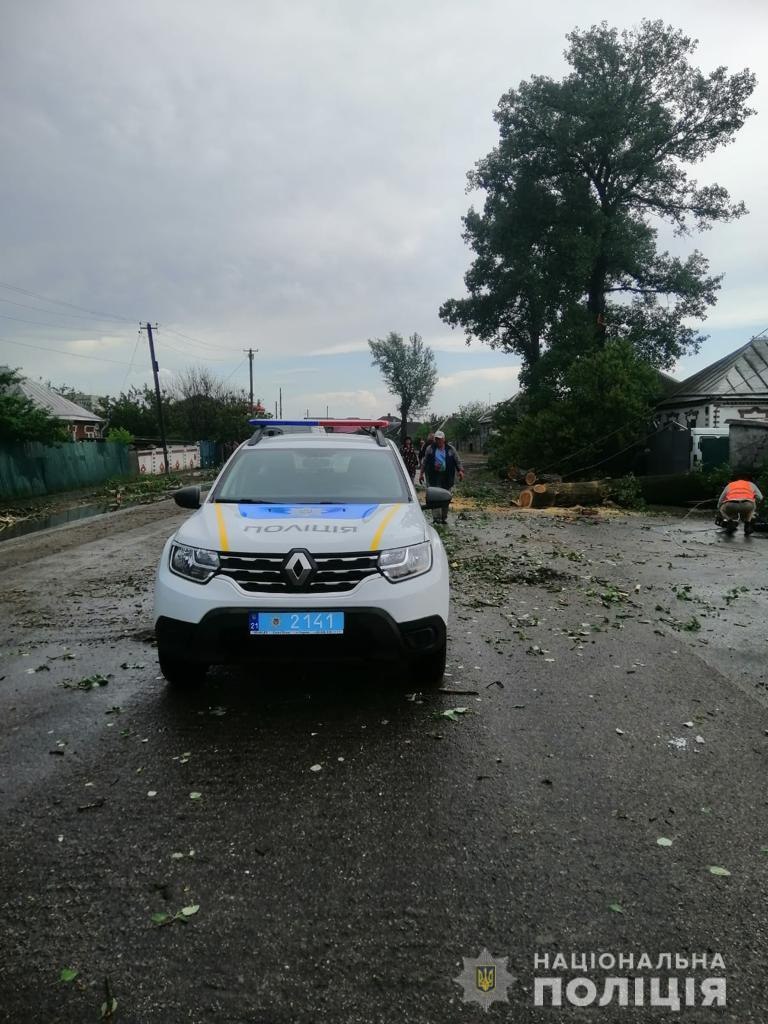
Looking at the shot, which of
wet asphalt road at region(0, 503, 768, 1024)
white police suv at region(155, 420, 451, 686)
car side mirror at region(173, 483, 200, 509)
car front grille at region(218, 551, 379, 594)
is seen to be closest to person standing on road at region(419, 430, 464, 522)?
wet asphalt road at region(0, 503, 768, 1024)

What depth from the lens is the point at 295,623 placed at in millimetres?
3896

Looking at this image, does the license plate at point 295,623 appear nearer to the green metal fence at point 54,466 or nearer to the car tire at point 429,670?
the car tire at point 429,670

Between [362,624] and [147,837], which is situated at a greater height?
[362,624]

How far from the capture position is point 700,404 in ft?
85.6

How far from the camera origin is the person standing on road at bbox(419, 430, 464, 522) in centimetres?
1438

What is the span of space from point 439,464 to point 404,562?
33.8ft

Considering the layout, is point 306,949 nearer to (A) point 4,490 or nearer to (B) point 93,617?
(B) point 93,617

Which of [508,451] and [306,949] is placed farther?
[508,451]

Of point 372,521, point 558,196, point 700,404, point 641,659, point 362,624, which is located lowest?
point 641,659

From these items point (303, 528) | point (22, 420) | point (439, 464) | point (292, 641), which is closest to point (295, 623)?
point (292, 641)

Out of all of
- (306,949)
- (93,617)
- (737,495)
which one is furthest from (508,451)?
(306,949)

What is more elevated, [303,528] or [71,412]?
[71,412]

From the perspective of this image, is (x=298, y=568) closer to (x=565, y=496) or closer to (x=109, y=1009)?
(x=109, y=1009)

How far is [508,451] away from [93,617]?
71.5 ft
